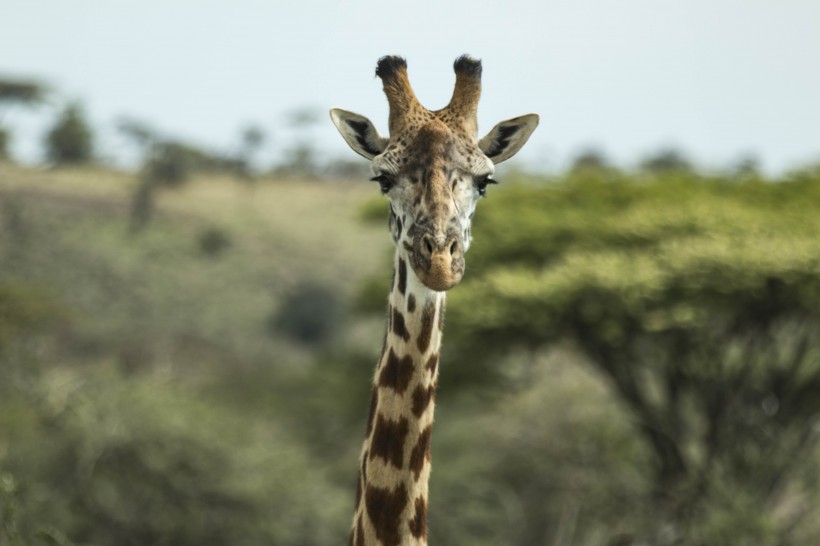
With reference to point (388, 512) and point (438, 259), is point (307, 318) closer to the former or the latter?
point (388, 512)

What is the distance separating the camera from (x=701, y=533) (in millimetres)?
23188

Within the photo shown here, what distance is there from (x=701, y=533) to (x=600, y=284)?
4605 millimetres

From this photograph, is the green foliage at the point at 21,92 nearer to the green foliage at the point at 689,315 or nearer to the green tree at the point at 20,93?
the green tree at the point at 20,93

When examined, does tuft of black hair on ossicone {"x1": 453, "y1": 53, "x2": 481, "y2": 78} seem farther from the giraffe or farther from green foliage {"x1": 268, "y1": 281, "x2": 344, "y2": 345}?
green foliage {"x1": 268, "y1": 281, "x2": 344, "y2": 345}

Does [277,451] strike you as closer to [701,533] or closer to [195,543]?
[195,543]

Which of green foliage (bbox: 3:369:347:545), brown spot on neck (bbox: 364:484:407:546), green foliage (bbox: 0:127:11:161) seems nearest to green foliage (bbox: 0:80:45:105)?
green foliage (bbox: 0:127:11:161)

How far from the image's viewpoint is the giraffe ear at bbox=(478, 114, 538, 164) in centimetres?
727

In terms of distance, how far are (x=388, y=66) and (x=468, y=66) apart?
0.41m

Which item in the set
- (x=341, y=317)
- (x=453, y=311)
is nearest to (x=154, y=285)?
(x=341, y=317)

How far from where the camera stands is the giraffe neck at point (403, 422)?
21.3 ft

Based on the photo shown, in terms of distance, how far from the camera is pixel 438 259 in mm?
5973

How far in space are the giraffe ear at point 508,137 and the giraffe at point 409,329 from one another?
414 mm

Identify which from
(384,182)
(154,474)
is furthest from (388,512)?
(154,474)

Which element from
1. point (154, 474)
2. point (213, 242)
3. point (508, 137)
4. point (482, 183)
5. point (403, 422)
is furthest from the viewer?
point (213, 242)
